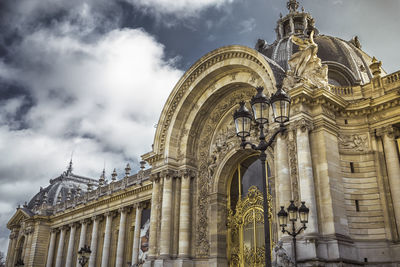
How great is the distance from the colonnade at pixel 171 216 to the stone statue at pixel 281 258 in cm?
713

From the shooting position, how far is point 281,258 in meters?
13.9

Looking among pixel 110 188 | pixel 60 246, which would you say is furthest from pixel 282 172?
pixel 60 246

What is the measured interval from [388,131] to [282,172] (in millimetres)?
5004

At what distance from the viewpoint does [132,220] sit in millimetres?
31078

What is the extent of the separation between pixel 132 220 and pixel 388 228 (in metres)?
20.3

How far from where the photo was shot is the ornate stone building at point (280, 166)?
1533 centimetres

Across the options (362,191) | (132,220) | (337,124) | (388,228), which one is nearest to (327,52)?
(337,124)

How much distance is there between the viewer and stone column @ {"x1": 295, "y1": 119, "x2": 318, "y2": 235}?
14.5 m

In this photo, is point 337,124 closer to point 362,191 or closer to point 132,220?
point 362,191

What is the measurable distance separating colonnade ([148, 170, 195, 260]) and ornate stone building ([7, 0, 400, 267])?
6 cm

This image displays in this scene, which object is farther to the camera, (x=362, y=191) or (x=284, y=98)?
(x=362, y=191)

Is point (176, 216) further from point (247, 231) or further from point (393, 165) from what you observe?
point (393, 165)

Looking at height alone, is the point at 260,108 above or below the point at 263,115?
above

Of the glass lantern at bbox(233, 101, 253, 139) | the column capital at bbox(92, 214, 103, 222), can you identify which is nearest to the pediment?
the column capital at bbox(92, 214, 103, 222)
